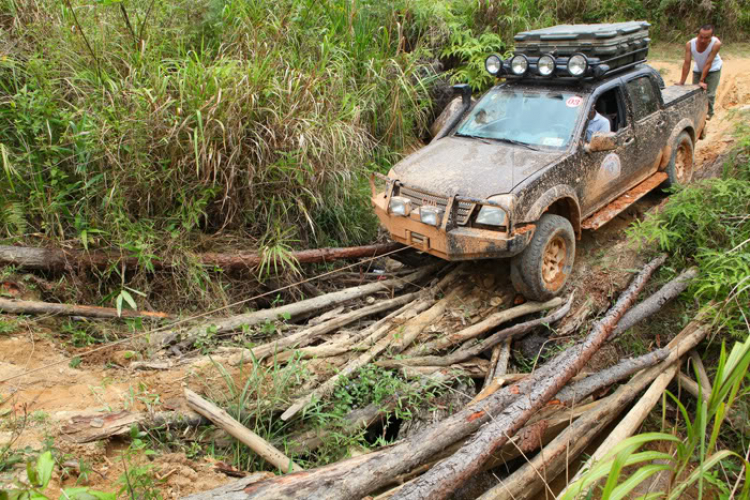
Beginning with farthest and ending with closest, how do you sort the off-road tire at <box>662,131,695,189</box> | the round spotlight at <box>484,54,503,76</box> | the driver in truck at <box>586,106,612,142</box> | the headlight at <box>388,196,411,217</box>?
the off-road tire at <box>662,131,695,189</box> < the round spotlight at <box>484,54,503,76</box> < the driver in truck at <box>586,106,612,142</box> < the headlight at <box>388,196,411,217</box>

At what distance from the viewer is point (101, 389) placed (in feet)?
12.1

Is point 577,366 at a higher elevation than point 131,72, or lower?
lower

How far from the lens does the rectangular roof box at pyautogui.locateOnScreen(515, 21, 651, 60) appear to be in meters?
5.25

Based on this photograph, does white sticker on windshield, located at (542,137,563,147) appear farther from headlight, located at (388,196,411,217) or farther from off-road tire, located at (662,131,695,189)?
off-road tire, located at (662,131,695,189)

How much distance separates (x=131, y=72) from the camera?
4949 mm

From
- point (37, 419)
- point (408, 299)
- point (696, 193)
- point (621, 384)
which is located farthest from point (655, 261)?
point (37, 419)

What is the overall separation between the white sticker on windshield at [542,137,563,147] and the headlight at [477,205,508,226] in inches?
42.9

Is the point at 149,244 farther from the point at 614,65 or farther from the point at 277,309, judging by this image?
the point at 614,65

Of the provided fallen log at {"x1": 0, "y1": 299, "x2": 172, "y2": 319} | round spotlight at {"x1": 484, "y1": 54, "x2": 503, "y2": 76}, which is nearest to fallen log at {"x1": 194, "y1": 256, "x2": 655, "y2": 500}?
fallen log at {"x1": 0, "y1": 299, "x2": 172, "y2": 319}

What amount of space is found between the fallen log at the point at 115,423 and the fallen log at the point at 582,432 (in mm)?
1952

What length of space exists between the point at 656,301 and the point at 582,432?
1.57 m

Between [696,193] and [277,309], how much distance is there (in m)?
4.07

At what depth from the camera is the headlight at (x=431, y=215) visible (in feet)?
14.4

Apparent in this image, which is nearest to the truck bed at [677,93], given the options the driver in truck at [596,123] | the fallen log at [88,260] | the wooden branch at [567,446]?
the driver in truck at [596,123]
